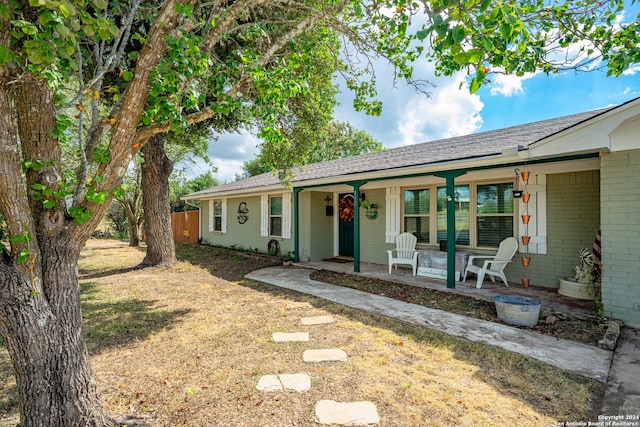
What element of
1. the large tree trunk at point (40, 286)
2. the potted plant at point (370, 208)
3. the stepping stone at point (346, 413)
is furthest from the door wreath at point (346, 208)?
the large tree trunk at point (40, 286)

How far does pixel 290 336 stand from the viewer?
3828 mm

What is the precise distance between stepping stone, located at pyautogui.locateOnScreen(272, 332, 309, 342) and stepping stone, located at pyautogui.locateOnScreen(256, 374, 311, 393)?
83cm

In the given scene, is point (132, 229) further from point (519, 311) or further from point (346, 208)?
point (519, 311)

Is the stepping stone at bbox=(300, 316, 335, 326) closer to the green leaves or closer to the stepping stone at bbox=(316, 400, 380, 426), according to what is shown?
the stepping stone at bbox=(316, 400, 380, 426)

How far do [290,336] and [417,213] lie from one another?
200 inches

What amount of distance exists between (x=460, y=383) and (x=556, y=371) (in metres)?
0.98

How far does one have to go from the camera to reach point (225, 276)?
25.3ft

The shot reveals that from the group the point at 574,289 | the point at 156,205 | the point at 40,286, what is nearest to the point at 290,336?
the point at 40,286

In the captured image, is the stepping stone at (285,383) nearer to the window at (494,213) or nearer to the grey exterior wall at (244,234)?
the window at (494,213)

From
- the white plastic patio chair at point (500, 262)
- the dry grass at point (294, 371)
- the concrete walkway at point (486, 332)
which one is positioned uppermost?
the white plastic patio chair at point (500, 262)

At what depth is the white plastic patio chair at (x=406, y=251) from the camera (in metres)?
7.14

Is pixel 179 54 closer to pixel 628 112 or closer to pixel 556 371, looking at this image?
pixel 556 371

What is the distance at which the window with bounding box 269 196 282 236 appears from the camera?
10.7 meters

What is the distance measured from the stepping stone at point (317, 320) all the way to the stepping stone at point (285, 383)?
1.39 m
